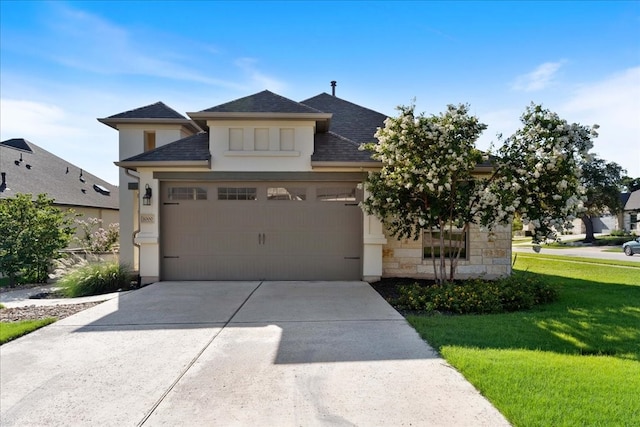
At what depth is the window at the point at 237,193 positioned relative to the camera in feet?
29.2

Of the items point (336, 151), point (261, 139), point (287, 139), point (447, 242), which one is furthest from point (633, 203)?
point (261, 139)

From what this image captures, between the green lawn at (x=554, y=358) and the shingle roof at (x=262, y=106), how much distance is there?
5.77 meters

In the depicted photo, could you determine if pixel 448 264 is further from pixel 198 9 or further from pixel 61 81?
pixel 61 81

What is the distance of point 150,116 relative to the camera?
12570mm

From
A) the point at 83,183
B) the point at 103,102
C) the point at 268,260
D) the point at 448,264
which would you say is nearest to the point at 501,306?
the point at 448,264

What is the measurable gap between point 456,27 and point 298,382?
28.1 feet

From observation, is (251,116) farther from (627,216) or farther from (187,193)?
(627,216)

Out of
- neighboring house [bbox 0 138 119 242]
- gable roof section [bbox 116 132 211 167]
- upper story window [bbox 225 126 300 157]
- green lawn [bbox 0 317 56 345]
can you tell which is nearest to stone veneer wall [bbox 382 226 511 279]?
upper story window [bbox 225 126 300 157]

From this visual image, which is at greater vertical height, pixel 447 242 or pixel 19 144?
pixel 19 144

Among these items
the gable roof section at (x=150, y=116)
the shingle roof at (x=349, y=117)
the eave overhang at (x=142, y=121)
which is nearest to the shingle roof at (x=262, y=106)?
the shingle roof at (x=349, y=117)

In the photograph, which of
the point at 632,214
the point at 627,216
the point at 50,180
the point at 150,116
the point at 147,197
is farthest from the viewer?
the point at 627,216

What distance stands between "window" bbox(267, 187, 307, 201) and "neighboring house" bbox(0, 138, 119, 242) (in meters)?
13.6

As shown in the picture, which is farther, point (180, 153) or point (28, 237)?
point (28, 237)

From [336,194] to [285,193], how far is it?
127cm
